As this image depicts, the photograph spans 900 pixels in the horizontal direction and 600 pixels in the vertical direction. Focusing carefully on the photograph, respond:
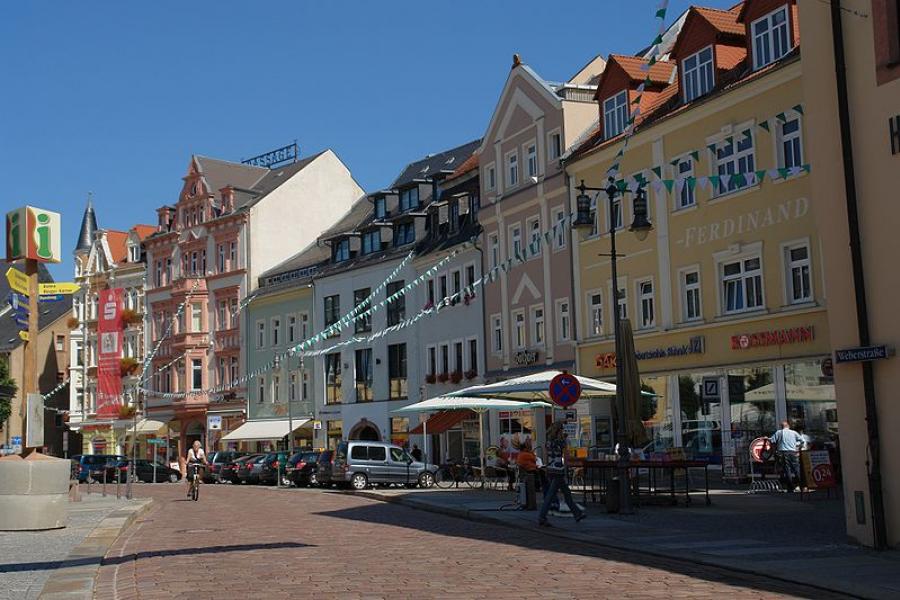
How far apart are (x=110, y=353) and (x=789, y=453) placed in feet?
188

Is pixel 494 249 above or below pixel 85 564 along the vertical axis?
above

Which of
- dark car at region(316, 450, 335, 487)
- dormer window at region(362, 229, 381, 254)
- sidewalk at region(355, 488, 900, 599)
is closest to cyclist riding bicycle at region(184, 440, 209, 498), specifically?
dark car at region(316, 450, 335, 487)

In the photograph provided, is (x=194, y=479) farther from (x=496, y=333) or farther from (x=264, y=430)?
(x=264, y=430)

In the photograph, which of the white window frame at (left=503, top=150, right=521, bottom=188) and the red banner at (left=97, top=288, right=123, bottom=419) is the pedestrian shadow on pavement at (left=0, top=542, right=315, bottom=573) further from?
the red banner at (left=97, top=288, right=123, bottom=419)

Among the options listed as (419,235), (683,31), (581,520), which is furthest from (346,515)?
(419,235)

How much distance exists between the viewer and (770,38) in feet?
102

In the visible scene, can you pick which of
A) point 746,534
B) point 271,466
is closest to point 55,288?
point 746,534

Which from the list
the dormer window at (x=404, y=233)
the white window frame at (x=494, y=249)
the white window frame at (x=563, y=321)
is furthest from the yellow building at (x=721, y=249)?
the dormer window at (x=404, y=233)

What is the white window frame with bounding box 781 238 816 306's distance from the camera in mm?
29506

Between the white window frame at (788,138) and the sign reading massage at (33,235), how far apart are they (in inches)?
683

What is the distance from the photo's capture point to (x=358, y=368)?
56.1 meters

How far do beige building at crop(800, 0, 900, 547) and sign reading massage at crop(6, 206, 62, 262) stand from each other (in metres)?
13.8

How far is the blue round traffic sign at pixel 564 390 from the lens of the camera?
68.6ft

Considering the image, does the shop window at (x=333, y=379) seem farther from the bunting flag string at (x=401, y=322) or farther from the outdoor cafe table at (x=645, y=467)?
the outdoor cafe table at (x=645, y=467)
